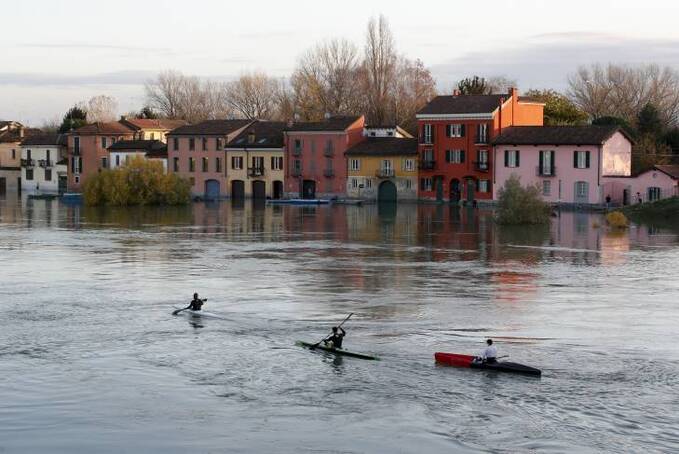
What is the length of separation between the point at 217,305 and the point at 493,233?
3111 cm

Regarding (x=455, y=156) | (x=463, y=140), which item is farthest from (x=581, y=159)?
(x=455, y=156)

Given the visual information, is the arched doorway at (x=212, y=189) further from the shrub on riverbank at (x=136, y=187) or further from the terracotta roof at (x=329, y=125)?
the shrub on riverbank at (x=136, y=187)

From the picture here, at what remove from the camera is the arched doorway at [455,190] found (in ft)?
311

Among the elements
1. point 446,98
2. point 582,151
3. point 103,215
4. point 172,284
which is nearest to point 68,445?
point 172,284

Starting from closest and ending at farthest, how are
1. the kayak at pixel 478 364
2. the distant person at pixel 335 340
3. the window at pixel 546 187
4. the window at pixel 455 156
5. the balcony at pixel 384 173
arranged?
the kayak at pixel 478 364 < the distant person at pixel 335 340 < the window at pixel 546 187 < the window at pixel 455 156 < the balcony at pixel 384 173

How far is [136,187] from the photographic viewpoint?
94375 millimetres

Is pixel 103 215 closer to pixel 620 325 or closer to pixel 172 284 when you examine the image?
pixel 172 284

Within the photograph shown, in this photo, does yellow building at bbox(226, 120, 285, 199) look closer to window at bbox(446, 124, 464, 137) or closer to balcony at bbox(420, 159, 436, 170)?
balcony at bbox(420, 159, 436, 170)

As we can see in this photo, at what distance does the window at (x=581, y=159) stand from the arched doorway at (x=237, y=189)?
36.8 metres

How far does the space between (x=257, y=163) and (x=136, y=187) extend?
16.0 metres

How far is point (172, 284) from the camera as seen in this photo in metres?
39.9

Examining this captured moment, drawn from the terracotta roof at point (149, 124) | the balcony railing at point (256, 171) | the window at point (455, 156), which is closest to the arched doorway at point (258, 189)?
the balcony railing at point (256, 171)

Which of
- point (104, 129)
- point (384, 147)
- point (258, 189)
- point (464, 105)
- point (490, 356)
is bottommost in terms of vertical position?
point (490, 356)

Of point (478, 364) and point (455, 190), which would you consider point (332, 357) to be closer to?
point (478, 364)
